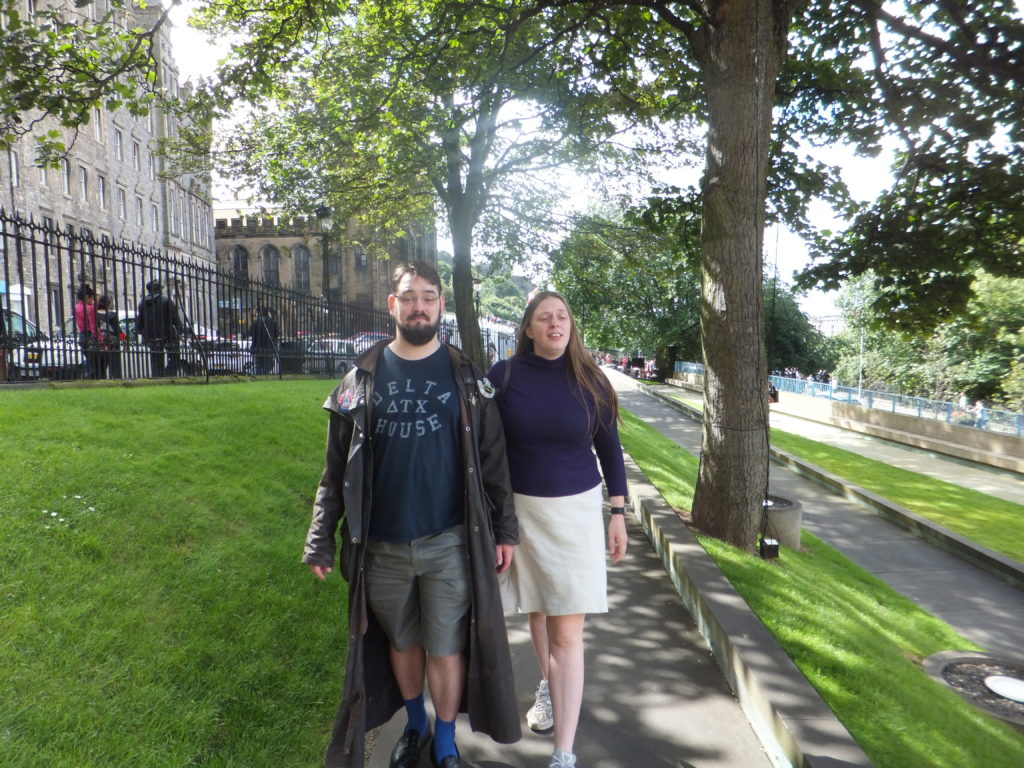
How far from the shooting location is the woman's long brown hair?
3.08 meters

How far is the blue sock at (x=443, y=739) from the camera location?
2.86m

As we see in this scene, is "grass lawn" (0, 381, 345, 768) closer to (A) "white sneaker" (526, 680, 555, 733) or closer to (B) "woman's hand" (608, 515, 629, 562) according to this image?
(A) "white sneaker" (526, 680, 555, 733)

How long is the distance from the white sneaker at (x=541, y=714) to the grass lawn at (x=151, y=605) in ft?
3.31

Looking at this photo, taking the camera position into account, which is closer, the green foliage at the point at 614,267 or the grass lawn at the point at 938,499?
the grass lawn at the point at 938,499

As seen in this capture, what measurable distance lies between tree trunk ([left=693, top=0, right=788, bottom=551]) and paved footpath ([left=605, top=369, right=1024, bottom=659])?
297 cm

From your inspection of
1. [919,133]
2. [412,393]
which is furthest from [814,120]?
[412,393]

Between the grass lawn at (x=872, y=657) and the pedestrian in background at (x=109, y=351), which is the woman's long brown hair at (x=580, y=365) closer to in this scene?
the grass lawn at (x=872, y=657)

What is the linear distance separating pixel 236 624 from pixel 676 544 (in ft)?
11.8

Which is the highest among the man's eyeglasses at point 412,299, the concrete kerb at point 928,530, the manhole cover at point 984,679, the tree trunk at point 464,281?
the tree trunk at point 464,281

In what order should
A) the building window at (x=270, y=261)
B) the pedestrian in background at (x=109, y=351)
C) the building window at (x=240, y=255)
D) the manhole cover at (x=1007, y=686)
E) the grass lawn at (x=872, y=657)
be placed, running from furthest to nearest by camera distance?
the building window at (x=240, y=255), the building window at (x=270, y=261), the pedestrian in background at (x=109, y=351), the manhole cover at (x=1007, y=686), the grass lawn at (x=872, y=657)

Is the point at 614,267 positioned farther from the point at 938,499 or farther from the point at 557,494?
the point at 557,494

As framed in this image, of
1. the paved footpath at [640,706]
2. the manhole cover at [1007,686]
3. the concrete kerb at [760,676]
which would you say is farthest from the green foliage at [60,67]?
the manhole cover at [1007,686]

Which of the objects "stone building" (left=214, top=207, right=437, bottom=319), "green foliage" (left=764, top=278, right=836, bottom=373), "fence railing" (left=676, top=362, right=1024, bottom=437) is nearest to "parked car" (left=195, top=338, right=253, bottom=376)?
"fence railing" (left=676, top=362, right=1024, bottom=437)

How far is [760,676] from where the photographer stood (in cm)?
341
